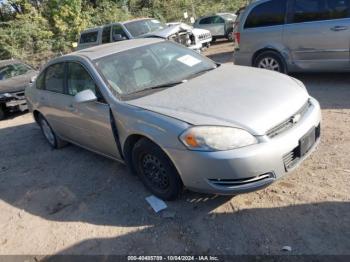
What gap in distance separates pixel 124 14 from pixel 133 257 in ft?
79.9

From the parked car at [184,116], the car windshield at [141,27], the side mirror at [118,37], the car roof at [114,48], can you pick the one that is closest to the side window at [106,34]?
the side mirror at [118,37]

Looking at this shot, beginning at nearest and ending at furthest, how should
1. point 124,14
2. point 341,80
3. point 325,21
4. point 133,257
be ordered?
point 133,257
point 325,21
point 341,80
point 124,14

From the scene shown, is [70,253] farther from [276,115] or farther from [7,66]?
[7,66]

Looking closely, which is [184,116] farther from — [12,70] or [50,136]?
[12,70]

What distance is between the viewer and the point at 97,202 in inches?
158

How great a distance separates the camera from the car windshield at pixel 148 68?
157 inches

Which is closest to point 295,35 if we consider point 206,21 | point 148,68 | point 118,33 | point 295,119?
point 148,68

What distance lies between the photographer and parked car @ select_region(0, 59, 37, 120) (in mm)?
8984

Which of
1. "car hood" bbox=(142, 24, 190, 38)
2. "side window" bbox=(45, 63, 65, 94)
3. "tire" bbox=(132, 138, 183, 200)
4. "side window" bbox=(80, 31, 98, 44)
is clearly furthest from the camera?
"side window" bbox=(80, 31, 98, 44)

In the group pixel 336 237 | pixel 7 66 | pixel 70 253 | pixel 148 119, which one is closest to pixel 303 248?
pixel 336 237

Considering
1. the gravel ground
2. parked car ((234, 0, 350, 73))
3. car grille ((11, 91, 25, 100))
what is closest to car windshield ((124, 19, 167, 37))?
car grille ((11, 91, 25, 100))

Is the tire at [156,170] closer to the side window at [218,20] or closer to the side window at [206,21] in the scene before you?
the side window at [218,20]

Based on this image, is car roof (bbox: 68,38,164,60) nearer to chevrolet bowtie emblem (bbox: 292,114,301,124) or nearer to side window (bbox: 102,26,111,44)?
chevrolet bowtie emblem (bbox: 292,114,301,124)

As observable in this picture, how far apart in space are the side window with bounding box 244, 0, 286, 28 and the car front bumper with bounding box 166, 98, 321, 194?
14.0 feet
